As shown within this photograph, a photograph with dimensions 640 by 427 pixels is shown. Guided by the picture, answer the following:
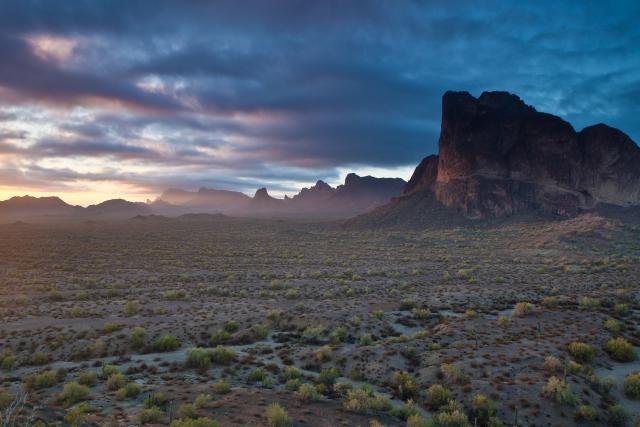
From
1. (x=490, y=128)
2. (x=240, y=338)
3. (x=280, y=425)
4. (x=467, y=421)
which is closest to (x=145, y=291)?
(x=240, y=338)

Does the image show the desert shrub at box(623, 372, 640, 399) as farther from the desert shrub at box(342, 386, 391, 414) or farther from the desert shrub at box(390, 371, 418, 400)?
the desert shrub at box(342, 386, 391, 414)

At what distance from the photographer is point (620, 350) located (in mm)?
13023

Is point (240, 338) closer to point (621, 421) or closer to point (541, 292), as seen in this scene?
point (621, 421)

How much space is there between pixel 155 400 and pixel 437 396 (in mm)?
7588

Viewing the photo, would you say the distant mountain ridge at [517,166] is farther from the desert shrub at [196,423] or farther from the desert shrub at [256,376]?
the desert shrub at [196,423]

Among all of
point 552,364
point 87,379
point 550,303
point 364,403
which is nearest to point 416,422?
point 364,403

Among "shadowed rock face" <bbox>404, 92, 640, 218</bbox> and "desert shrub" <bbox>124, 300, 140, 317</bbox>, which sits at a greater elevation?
"shadowed rock face" <bbox>404, 92, 640, 218</bbox>

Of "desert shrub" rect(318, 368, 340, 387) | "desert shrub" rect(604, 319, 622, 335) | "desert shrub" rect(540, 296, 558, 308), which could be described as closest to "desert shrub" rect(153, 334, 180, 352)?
"desert shrub" rect(318, 368, 340, 387)

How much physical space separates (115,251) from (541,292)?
172ft

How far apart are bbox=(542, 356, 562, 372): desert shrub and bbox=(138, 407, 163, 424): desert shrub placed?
11.1 m

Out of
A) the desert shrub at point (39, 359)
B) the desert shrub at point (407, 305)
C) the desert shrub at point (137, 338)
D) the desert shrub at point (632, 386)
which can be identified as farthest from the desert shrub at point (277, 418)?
the desert shrub at point (407, 305)

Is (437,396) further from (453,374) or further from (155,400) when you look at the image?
(155,400)

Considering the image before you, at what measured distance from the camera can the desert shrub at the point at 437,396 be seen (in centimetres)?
1064

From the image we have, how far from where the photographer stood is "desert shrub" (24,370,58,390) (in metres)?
11.4
